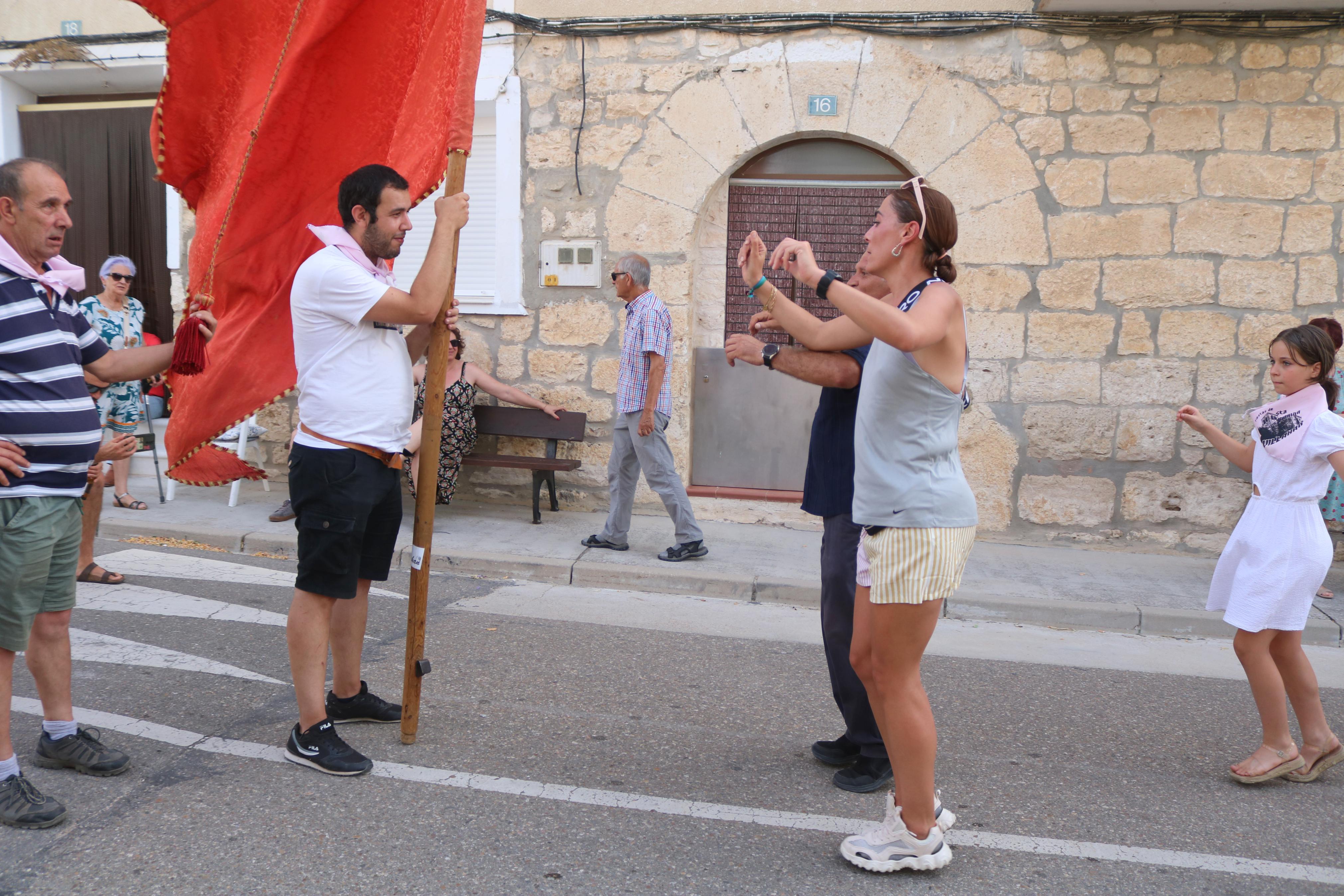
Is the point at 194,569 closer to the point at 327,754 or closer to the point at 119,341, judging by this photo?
the point at 119,341

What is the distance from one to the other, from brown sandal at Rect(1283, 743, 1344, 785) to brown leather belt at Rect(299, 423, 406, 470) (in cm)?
328

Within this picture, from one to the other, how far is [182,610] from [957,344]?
4.30 meters

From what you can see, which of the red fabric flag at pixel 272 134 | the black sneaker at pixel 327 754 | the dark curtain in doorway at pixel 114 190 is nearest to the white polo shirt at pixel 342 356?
the red fabric flag at pixel 272 134

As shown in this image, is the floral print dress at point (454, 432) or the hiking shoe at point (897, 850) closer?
the hiking shoe at point (897, 850)

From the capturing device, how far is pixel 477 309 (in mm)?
8547

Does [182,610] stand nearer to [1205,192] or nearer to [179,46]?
[179,46]

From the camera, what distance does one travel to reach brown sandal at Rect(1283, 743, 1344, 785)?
12.1 ft

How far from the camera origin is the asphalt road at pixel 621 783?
2871 millimetres

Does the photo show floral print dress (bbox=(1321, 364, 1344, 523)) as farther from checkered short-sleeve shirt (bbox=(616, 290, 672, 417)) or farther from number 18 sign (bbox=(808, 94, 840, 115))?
checkered short-sleeve shirt (bbox=(616, 290, 672, 417))

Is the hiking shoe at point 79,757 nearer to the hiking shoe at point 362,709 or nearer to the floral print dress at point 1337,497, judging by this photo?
the hiking shoe at point 362,709

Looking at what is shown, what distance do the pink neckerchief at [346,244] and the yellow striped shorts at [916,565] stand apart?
178cm

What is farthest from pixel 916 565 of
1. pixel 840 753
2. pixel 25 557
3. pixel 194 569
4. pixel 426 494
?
pixel 194 569

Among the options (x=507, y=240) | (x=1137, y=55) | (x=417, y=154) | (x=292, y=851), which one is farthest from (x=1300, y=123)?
(x=292, y=851)

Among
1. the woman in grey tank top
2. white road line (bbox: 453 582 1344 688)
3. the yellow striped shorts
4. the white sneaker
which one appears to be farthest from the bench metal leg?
the yellow striped shorts
